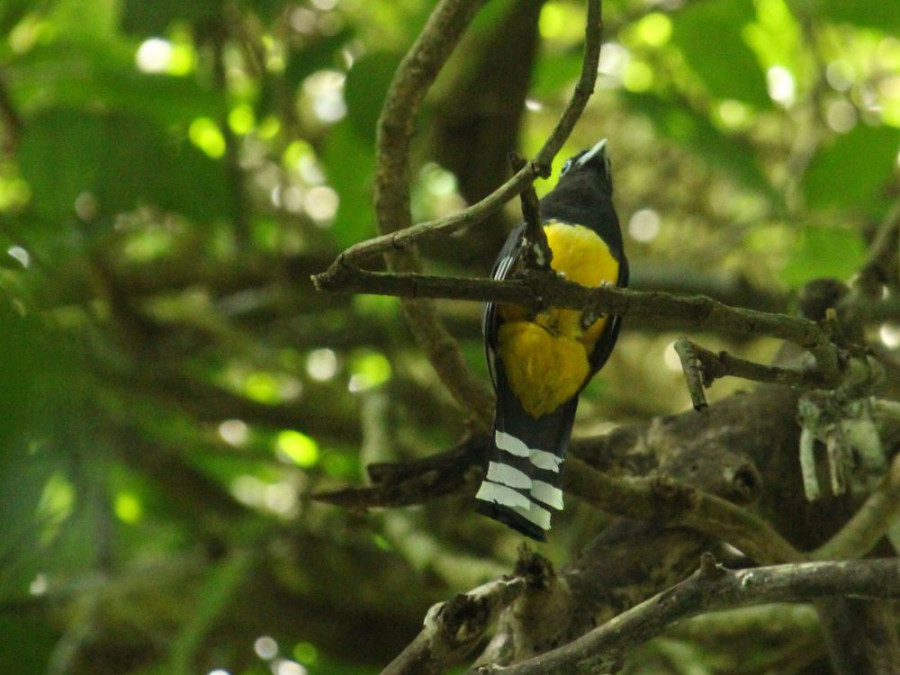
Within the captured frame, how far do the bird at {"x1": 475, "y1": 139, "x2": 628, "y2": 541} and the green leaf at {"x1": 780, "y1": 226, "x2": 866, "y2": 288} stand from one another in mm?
755

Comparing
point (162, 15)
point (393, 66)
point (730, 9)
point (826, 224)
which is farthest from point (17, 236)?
point (826, 224)

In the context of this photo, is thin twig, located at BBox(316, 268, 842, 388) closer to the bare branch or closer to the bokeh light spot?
the bare branch

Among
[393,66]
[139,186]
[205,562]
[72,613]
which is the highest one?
[393,66]

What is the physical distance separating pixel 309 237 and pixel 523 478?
2.42 metres

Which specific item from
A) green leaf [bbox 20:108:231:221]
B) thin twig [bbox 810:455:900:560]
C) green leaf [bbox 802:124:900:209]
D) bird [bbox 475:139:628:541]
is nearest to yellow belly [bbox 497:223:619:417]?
bird [bbox 475:139:628:541]

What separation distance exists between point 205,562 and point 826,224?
7.86ft

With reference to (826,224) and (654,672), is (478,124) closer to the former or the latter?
(826,224)

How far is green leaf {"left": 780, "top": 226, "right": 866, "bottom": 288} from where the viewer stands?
3406mm

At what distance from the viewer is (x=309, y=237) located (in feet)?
14.6

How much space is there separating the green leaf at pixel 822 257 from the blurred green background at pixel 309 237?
1 centimetres

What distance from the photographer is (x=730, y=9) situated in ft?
9.96

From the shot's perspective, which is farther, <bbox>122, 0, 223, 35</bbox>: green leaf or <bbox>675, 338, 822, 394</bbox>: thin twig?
<bbox>122, 0, 223, 35</bbox>: green leaf

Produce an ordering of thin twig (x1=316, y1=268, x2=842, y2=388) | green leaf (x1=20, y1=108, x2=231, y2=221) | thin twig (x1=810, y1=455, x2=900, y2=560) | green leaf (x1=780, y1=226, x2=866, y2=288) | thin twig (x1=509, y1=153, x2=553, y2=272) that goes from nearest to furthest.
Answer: thin twig (x1=316, y1=268, x2=842, y2=388) → thin twig (x1=509, y1=153, x2=553, y2=272) → thin twig (x1=810, y1=455, x2=900, y2=560) → green leaf (x1=20, y1=108, x2=231, y2=221) → green leaf (x1=780, y1=226, x2=866, y2=288)

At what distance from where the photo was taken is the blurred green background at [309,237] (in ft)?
10.2
